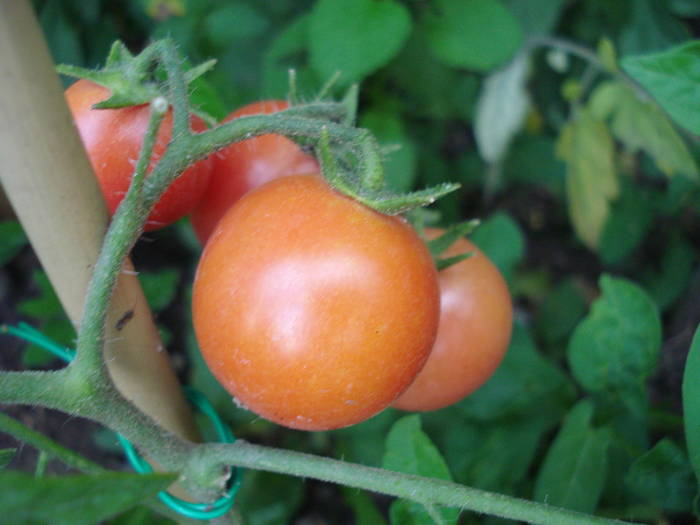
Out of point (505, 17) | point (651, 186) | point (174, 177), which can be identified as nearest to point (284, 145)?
point (174, 177)

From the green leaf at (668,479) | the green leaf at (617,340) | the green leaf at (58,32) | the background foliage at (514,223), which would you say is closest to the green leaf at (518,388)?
the background foliage at (514,223)

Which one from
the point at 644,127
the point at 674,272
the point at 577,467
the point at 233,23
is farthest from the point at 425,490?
the point at 674,272

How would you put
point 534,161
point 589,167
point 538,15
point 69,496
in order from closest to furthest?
point 69,496 → point 589,167 → point 538,15 → point 534,161

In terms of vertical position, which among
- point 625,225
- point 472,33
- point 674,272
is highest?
point 472,33

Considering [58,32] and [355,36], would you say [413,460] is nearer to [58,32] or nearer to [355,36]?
[355,36]

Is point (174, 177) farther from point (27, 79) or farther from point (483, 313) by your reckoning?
point (483, 313)

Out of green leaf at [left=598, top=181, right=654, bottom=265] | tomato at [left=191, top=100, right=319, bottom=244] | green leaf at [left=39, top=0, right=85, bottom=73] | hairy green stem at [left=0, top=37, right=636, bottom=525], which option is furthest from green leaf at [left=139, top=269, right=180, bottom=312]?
green leaf at [left=598, top=181, right=654, bottom=265]

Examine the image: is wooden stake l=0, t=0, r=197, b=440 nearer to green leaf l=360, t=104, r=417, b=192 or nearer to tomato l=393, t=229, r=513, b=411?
tomato l=393, t=229, r=513, b=411
